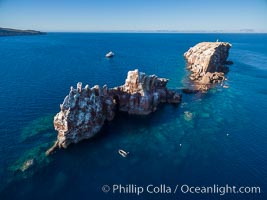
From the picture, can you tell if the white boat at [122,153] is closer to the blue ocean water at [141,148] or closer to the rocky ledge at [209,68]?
the blue ocean water at [141,148]

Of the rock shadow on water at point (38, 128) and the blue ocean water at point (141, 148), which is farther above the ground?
the rock shadow on water at point (38, 128)

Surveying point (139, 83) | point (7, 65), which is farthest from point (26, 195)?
point (7, 65)

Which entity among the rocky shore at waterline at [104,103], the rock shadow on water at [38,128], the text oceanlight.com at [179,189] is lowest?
the text oceanlight.com at [179,189]

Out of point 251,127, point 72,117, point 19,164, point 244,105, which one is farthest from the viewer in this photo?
point 244,105

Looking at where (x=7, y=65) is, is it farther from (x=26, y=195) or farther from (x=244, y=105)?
(x=244, y=105)

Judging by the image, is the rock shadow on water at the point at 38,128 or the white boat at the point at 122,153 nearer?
the white boat at the point at 122,153

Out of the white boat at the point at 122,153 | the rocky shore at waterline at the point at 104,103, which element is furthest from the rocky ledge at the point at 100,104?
the white boat at the point at 122,153

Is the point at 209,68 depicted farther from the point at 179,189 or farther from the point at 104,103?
the point at 179,189
